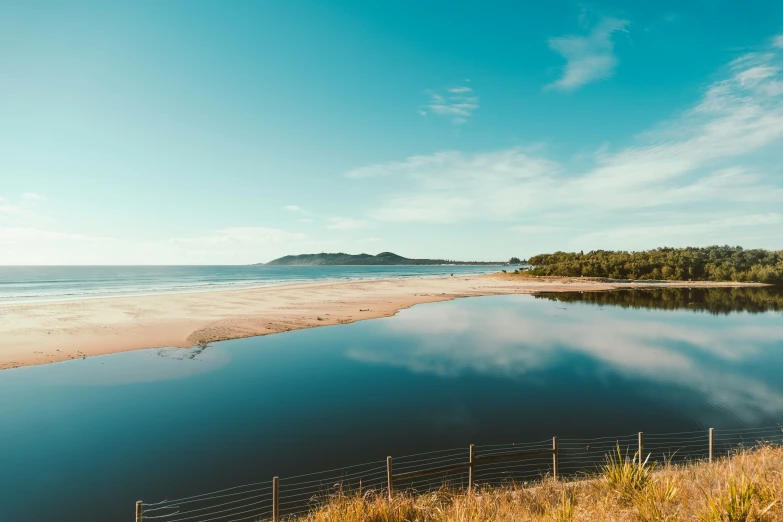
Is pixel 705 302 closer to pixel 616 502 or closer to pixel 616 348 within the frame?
pixel 616 348

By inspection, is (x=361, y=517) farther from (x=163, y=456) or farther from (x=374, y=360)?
(x=374, y=360)

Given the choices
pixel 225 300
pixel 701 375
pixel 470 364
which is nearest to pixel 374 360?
pixel 470 364

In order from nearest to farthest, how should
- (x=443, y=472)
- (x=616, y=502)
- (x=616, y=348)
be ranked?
(x=616, y=502), (x=443, y=472), (x=616, y=348)

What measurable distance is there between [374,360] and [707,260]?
433ft

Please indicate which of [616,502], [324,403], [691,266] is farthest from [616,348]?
[691,266]

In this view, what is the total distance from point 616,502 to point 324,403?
45.9ft

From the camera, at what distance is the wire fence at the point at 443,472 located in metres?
11.5

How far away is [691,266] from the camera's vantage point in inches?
4500

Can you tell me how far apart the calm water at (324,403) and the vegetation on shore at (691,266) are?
8896 centimetres

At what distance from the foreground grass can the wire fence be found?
0.75m

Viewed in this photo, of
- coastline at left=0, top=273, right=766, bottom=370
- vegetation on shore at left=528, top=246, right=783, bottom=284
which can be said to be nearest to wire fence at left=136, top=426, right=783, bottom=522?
coastline at left=0, top=273, right=766, bottom=370

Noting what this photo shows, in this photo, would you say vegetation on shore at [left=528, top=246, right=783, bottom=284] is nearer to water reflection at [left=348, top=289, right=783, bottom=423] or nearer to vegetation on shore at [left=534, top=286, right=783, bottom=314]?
vegetation on shore at [left=534, top=286, right=783, bottom=314]

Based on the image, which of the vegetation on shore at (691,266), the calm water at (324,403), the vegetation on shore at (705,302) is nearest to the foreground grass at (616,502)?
the calm water at (324,403)

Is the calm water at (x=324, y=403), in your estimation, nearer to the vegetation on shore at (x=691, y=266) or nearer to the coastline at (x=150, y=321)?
the coastline at (x=150, y=321)
